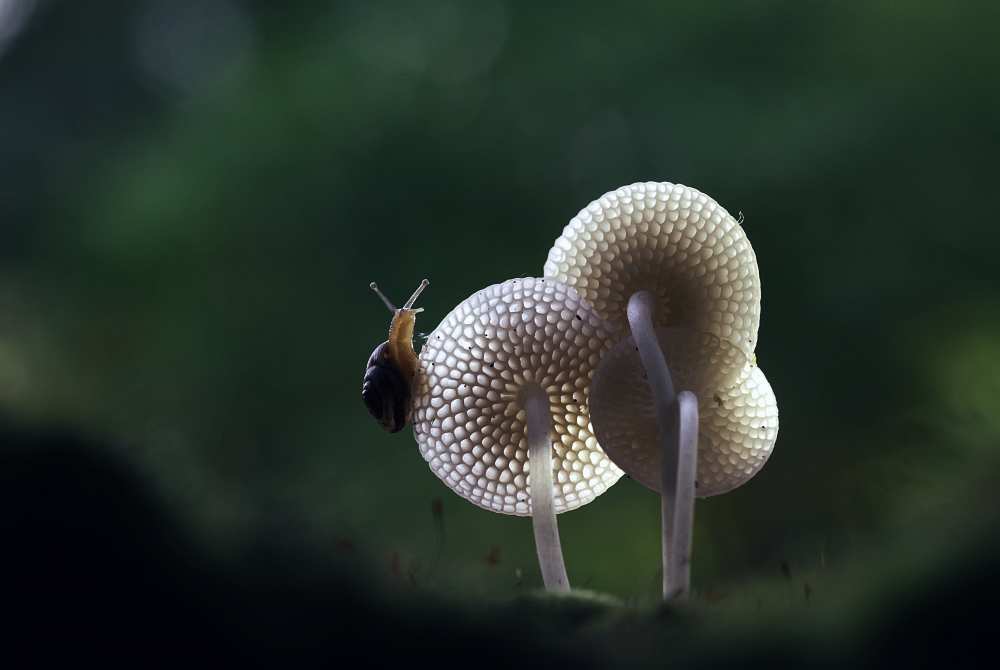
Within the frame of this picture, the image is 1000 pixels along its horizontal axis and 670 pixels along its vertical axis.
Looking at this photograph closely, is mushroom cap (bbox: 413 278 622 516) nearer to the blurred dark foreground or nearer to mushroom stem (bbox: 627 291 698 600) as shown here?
mushroom stem (bbox: 627 291 698 600)

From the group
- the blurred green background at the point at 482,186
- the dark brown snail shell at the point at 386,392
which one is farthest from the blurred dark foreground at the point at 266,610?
the blurred green background at the point at 482,186

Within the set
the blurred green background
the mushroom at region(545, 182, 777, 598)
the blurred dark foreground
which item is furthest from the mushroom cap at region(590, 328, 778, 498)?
the blurred green background

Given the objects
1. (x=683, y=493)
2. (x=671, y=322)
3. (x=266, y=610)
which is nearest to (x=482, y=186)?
(x=671, y=322)

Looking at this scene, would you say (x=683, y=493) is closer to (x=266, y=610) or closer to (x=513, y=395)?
(x=513, y=395)

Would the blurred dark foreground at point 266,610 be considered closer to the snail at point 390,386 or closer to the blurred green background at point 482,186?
the snail at point 390,386

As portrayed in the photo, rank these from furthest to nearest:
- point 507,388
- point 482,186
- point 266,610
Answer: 1. point 482,186
2. point 507,388
3. point 266,610

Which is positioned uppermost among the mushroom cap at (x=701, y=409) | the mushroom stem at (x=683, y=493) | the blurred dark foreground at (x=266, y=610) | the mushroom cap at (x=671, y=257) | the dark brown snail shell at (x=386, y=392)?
the mushroom cap at (x=671, y=257)
